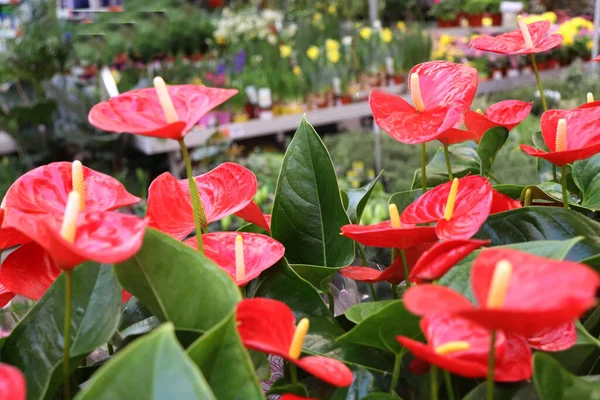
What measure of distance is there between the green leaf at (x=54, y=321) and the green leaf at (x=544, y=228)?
241 mm

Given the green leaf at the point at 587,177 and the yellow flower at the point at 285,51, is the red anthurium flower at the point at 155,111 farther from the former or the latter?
the yellow flower at the point at 285,51

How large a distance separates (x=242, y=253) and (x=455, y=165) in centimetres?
33

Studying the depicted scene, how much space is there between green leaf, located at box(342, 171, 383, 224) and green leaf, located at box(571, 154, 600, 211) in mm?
159

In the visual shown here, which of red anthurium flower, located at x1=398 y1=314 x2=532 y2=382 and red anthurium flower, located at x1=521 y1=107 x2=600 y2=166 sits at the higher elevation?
red anthurium flower, located at x1=521 y1=107 x2=600 y2=166

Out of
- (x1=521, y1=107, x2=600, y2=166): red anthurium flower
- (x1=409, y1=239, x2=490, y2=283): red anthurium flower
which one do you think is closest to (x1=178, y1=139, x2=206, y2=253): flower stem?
(x1=409, y1=239, x2=490, y2=283): red anthurium flower

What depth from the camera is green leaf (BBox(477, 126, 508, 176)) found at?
0.52 metres

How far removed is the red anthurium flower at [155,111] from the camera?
1.02 ft

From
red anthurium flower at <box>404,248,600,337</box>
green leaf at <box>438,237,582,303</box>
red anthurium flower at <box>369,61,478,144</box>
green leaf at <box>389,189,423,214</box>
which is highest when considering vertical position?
red anthurium flower at <box>369,61,478,144</box>

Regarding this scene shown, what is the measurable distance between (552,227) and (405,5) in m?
4.23

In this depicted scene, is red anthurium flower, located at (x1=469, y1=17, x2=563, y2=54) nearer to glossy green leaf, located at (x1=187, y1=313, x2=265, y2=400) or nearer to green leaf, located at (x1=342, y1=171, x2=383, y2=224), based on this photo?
green leaf, located at (x1=342, y1=171, x2=383, y2=224)

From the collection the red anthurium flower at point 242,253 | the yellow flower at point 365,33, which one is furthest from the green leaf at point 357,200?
the yellow flower at point 365,33

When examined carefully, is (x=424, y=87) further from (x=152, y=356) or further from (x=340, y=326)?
(x=152, y=356)

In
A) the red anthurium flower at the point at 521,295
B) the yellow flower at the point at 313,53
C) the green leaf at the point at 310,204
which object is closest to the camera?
the red anthurium flower at the point at 521,295

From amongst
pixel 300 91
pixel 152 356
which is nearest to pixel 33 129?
pixel 300 91
